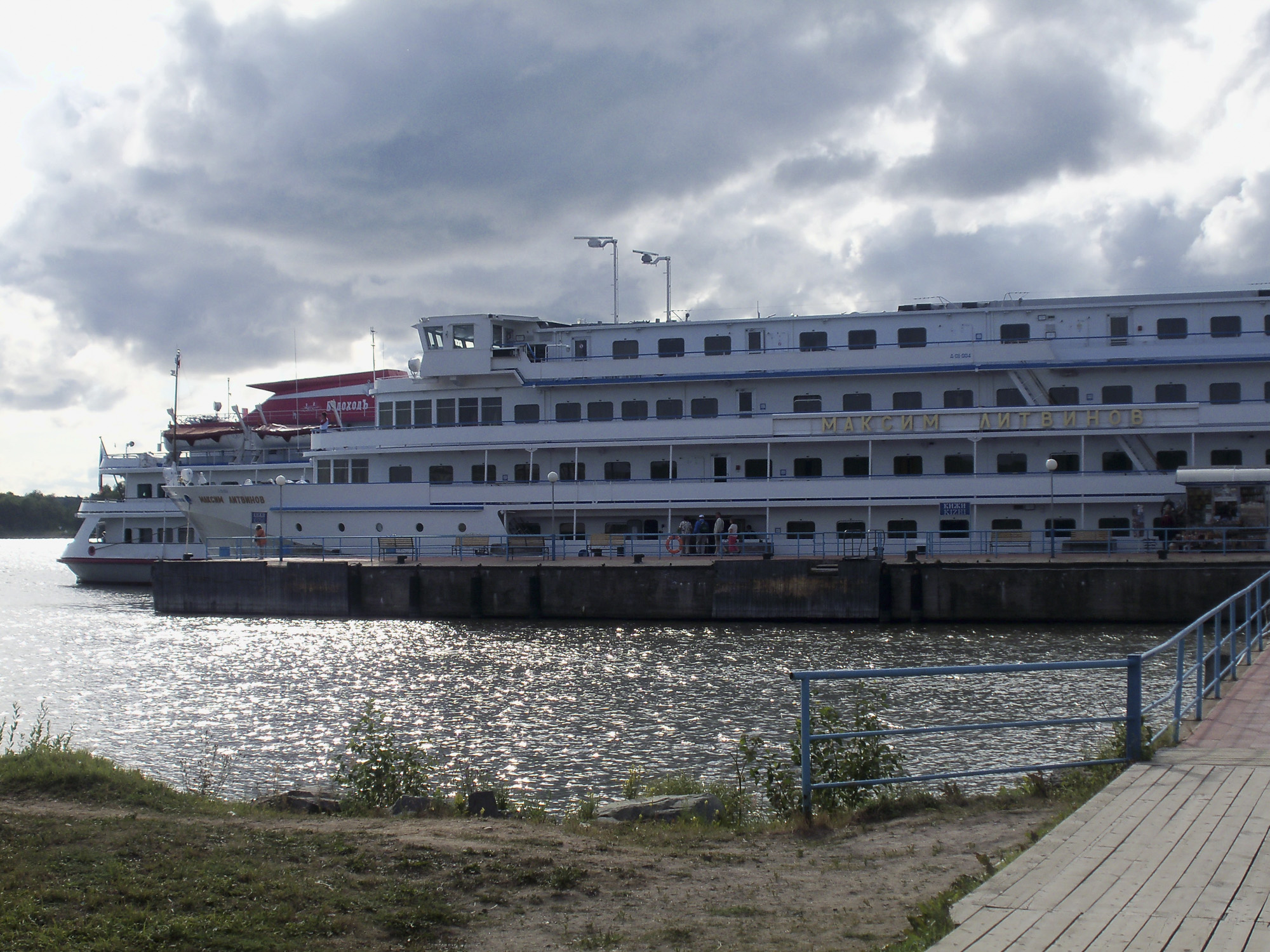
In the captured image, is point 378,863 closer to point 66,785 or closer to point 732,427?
point 66,785

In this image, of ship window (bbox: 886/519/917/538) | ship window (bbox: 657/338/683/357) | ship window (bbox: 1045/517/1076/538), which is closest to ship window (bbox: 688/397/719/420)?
ship window (bbox: 657/338/683/357)

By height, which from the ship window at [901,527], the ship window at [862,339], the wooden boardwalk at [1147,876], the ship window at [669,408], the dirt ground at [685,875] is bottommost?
the dirt ground at [685,875]

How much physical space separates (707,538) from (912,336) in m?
10.7

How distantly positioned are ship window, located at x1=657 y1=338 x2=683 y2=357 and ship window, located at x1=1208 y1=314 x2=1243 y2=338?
19016mm

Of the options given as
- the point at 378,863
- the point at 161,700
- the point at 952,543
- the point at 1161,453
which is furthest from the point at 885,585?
the point at 378,863

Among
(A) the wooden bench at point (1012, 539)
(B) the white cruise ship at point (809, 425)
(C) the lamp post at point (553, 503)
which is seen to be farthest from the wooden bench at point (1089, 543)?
(C) the lamp post at point (553, 503)

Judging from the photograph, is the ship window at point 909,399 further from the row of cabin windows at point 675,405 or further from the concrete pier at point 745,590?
the concrete pier at point 745,590

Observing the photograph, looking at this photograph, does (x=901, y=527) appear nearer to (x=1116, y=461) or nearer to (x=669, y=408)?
(x=1116, y=461)

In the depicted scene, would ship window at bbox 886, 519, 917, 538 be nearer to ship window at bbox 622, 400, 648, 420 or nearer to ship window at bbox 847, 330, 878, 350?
ship window at bbox 847, 330, 878, 350

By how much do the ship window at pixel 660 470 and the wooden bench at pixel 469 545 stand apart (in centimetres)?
667

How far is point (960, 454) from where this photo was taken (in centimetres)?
3731

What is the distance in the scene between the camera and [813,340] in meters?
38.9

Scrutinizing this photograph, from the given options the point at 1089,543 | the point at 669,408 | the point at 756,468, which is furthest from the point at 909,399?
the point at 669,408

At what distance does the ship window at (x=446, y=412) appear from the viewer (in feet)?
136
